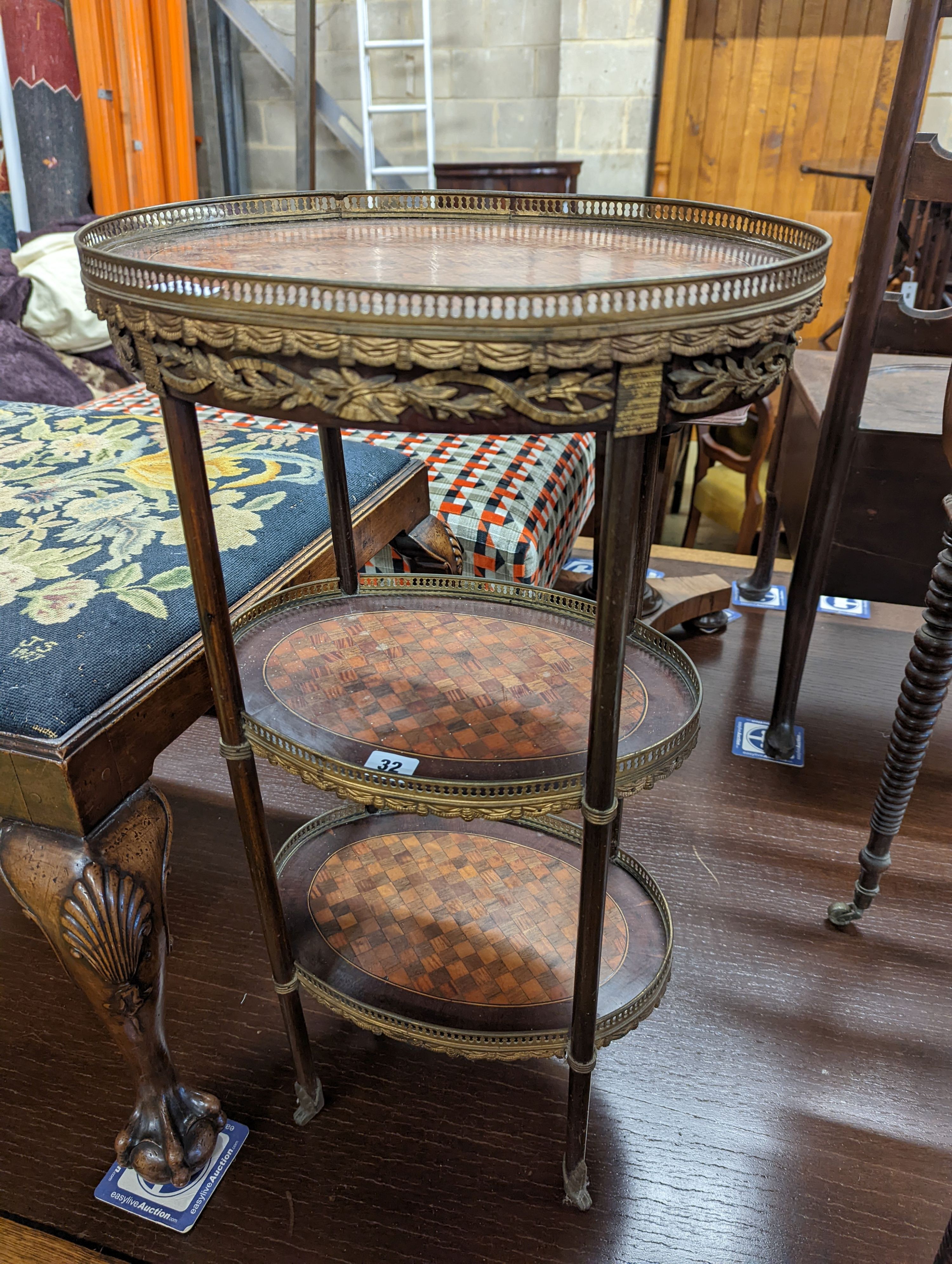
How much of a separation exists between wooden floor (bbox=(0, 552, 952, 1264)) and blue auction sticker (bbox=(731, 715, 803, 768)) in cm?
14

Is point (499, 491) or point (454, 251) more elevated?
point (454, 251)

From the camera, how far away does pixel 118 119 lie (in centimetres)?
321

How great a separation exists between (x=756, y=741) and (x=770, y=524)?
0.56 meters

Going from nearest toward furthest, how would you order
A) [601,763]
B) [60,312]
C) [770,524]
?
[601,763] < [770,524] < [60,312]

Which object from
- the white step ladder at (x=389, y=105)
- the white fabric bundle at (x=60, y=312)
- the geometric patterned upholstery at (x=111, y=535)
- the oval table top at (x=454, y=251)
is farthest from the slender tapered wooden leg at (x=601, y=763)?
the white step ladder at (x=389, y=105)

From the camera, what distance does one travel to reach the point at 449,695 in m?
0.86

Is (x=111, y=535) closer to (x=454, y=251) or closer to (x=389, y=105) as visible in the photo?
(x=454, y=251)

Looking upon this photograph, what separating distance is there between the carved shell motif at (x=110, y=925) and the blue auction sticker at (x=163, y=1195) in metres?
0.23

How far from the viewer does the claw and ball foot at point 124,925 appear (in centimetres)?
67

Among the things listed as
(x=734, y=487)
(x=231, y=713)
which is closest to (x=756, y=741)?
(x=231, y=713)

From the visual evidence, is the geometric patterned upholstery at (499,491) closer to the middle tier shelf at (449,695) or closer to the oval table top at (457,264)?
the middle tier shelf at (449,695)

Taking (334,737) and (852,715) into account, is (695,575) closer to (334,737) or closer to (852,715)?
(852,715)

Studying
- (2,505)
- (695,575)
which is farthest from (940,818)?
(2,505)

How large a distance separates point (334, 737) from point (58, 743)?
0.23 metres
